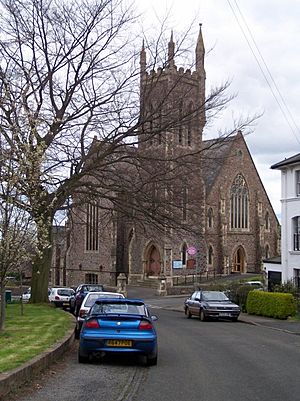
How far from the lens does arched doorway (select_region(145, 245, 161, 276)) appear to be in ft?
200

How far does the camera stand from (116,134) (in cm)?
2639

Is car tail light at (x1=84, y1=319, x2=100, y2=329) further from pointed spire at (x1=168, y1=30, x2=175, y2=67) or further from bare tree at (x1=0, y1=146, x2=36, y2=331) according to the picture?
pointed spire at (x1=168, y1=30, x2=175, y2=67)

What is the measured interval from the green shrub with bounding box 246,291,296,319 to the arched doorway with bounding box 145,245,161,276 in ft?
92.6

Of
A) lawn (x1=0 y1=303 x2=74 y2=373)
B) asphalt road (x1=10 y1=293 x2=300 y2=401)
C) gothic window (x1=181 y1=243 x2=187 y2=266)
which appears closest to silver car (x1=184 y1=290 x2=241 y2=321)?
lawn (x1=0 y1=303 x2=74 y2=373)

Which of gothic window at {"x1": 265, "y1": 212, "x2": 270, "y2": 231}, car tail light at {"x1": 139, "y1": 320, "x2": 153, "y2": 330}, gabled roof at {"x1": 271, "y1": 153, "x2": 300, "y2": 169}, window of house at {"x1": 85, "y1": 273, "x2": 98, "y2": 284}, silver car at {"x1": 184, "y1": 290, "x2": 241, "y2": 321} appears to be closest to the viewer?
car tail light at {"x1": 139, "y1": 320, "x2": 153, "y2": 330}

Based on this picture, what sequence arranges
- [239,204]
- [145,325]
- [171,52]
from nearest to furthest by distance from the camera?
[145,325]
[171,52]
[239,204]

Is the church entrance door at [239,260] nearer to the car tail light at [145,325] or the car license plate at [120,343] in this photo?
the car tail light at [145,325]

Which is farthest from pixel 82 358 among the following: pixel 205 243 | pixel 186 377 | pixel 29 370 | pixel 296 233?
pixel 205 243

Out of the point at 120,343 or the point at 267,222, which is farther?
the point at 267,222

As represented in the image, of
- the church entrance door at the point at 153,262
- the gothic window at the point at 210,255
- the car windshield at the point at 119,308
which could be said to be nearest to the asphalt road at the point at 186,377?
the car windshield at the point at 119,308

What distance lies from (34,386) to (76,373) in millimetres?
1687

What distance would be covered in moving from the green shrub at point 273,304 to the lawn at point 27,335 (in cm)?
1165

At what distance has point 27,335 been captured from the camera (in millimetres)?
15656

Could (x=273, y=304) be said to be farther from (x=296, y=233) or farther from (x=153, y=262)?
(x=153, y=262)
